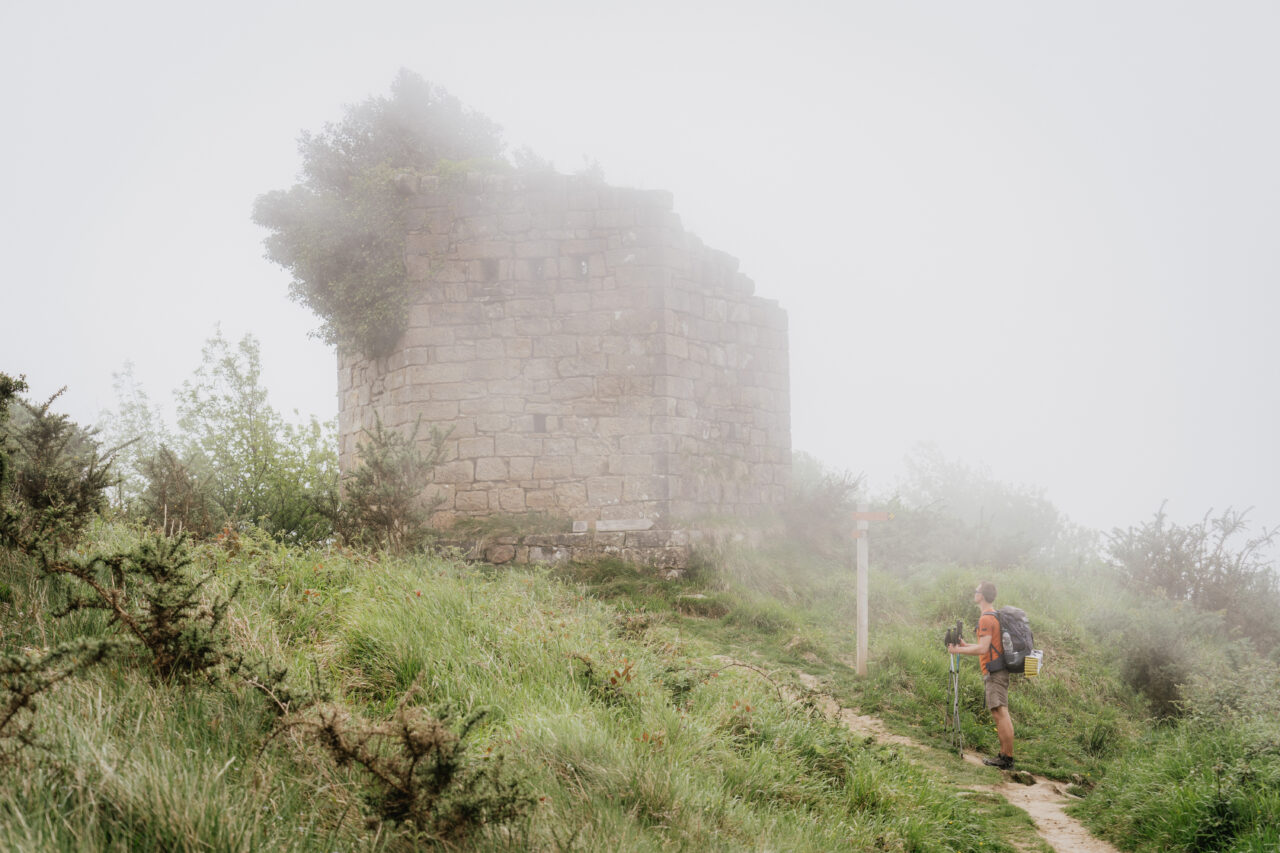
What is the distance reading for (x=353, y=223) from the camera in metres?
10.6

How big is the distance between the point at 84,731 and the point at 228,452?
594 inches

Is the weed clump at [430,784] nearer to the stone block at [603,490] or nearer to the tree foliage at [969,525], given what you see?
the stone block at [603,490]

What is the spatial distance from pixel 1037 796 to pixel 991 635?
4.31 feet

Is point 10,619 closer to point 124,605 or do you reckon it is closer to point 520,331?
point 124,605

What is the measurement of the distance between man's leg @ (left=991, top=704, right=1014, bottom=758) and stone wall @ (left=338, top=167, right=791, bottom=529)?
4.27 meters

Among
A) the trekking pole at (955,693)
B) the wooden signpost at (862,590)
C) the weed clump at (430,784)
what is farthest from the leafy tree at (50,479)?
the trekking pole at (955,693)

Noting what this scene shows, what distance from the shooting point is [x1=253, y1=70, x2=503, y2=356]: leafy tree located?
34.8ft

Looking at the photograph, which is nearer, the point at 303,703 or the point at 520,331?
the point at 303,703

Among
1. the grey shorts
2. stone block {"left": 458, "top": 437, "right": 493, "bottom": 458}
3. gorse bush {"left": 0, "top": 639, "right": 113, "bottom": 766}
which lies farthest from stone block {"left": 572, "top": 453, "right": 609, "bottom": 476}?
gorse bush {"left": 0, "top": 639, "right": 113, "bottom": 766}

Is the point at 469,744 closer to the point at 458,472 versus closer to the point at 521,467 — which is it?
the point at 521,467

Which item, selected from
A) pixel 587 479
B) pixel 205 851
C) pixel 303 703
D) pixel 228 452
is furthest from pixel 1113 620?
pixel 228 452

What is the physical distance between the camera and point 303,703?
134 inches

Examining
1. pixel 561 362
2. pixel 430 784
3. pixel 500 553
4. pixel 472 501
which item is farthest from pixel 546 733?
pixel 561 362

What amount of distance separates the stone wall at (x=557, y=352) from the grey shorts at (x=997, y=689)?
13.5ft
